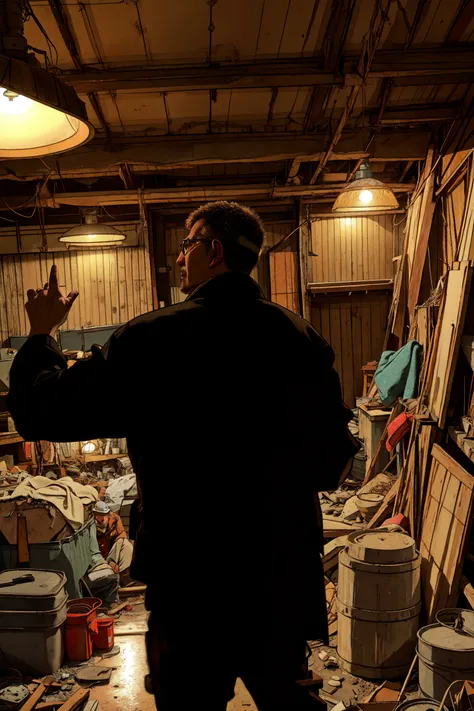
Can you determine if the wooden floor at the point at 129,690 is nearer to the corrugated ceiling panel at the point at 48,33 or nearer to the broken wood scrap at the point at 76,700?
the broken wood scrap at the point at 76,700

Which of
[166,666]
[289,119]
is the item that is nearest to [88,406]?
[166,666]

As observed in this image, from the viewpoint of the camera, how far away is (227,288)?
207cm

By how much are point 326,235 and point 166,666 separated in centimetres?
960

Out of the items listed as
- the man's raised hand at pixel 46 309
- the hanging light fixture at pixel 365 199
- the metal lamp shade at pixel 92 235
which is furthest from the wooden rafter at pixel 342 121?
the man's raised hand at pixel 46 309

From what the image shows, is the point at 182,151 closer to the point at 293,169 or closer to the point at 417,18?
the point at 293,169

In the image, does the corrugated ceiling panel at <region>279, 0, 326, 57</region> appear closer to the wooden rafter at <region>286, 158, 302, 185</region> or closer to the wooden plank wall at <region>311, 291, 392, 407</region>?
the wooden rafter at <region>286, 158, 302, 185</region>

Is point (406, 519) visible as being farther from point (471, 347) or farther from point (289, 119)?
point (289, 119)

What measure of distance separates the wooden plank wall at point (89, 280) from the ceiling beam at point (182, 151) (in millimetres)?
3473

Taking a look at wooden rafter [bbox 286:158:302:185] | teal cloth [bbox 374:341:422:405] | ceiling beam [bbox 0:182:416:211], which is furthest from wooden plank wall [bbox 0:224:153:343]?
teal cloth [bbox 374:341:422:405]

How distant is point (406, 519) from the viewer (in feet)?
21.2

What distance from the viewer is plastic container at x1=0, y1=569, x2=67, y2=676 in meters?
5.59

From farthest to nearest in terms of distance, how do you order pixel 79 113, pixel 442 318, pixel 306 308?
pixel 306 308
pixel 442 318
pixel 79 113

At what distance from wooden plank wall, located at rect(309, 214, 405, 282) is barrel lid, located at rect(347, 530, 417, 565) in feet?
20.1

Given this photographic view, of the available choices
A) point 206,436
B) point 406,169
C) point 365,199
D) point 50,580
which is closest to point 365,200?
point 365,199
